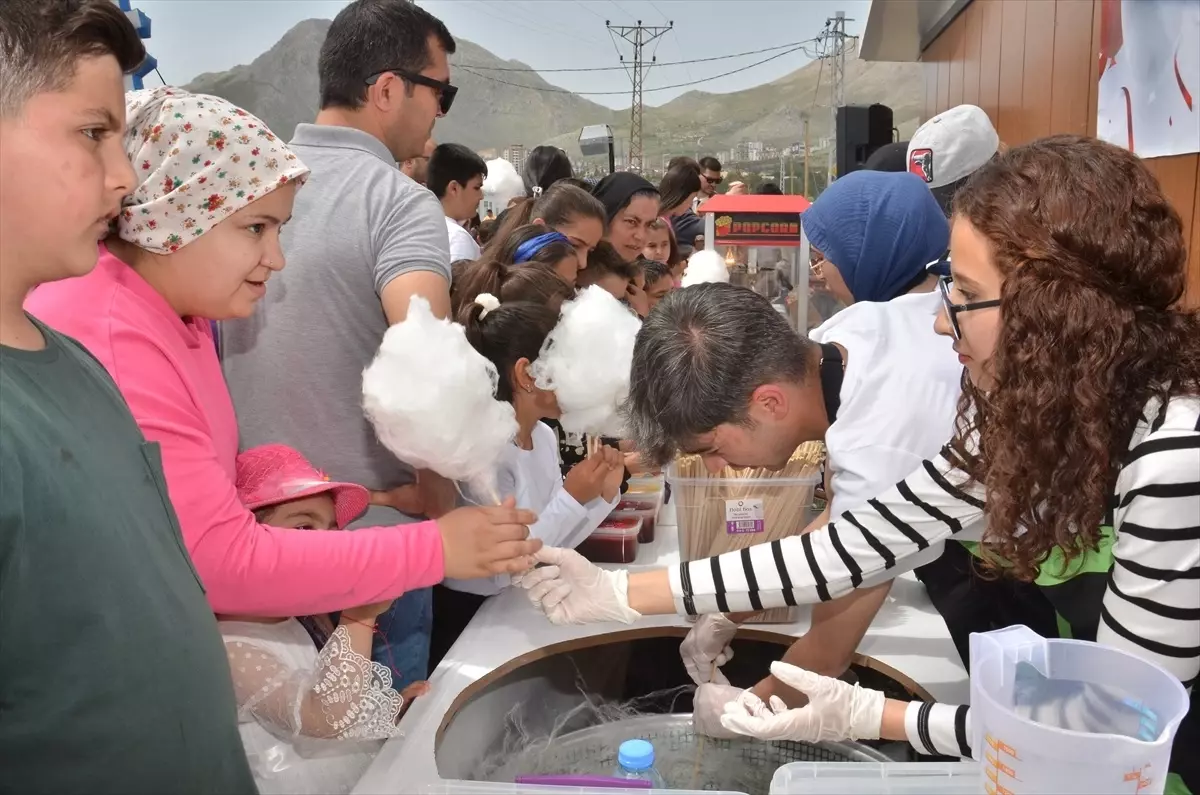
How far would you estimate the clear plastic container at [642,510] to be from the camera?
5.92 ft

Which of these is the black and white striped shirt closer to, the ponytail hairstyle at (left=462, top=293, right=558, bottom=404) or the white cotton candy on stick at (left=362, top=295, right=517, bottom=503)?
the white cotton candy on stick at (left=362, top=295, right=517, bottom=503)

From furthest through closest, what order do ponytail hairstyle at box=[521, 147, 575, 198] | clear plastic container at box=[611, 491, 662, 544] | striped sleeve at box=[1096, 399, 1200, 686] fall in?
ponytail hairstyle at box=[521, 147, 575, 198]
clear plastic container at box=[611, 491, 662, 544]
striped sleeve at box=[1096, 399, 1200, 686]

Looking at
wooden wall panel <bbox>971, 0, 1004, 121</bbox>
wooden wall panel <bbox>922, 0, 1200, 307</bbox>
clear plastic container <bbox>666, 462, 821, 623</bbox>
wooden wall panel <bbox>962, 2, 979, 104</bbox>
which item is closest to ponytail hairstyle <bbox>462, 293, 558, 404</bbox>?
clear plastic container <bbox>666, 462, 821, 623</bbox>

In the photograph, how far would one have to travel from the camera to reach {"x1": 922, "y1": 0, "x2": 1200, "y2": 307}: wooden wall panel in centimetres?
252

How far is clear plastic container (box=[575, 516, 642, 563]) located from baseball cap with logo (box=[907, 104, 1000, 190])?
1835mm

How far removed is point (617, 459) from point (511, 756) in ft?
1.85

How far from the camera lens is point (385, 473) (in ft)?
5.16

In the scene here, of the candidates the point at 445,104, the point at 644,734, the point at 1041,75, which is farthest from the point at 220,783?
the point at 1041,75

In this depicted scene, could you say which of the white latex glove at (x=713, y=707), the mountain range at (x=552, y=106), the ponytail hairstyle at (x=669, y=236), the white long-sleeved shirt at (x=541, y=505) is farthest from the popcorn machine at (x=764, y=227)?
the mountain range at (x=552, y=106)

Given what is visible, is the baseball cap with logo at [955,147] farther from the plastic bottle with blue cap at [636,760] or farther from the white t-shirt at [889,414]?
the plastic bottle with blue cap at [636,760]

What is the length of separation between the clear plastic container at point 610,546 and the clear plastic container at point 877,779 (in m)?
0.82

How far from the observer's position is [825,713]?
110cm

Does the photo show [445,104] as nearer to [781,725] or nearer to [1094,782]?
[781,725]

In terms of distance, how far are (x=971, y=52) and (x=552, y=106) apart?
752 centimetres
